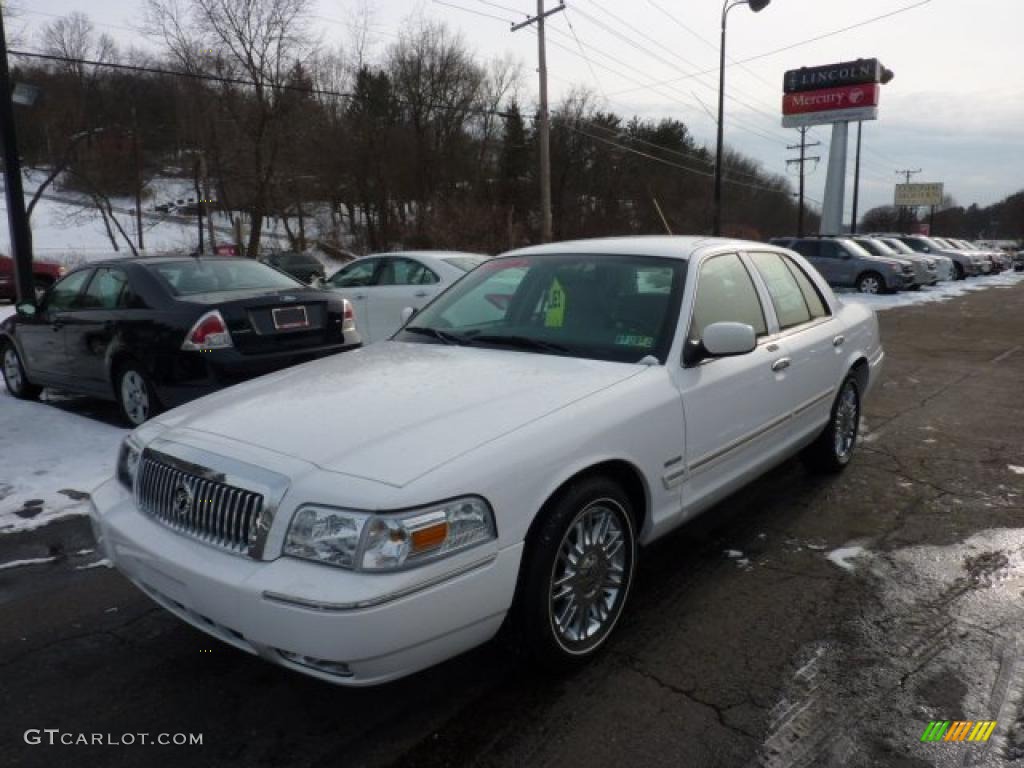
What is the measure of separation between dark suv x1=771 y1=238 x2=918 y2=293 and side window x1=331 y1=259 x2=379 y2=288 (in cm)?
1508

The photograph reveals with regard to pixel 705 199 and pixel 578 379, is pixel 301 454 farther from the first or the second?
pixel 705 199

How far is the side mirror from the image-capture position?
10.6 feet

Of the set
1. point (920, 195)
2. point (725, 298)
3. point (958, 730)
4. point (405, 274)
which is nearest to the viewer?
point (958, 730)

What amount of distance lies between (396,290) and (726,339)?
691cm

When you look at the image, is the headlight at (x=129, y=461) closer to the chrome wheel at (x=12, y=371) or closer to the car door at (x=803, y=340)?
the car door at (x=803, y=340)

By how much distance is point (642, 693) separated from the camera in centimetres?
275

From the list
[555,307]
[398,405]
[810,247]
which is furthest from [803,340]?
[810,247]

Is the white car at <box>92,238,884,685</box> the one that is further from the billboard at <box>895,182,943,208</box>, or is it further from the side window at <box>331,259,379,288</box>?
the billboard at <box>895,182,943,208</box>

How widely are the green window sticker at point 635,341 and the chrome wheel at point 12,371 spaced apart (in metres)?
7.14

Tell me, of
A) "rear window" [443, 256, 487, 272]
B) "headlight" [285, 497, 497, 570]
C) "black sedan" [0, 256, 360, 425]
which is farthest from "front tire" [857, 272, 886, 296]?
"headlight" [285, 497, 497, 570]

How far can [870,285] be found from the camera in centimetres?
2236

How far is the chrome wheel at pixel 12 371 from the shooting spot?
797cm

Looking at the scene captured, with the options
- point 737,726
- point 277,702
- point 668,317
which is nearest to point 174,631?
point 277,702

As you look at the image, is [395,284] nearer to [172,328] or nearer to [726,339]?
[172,328]
